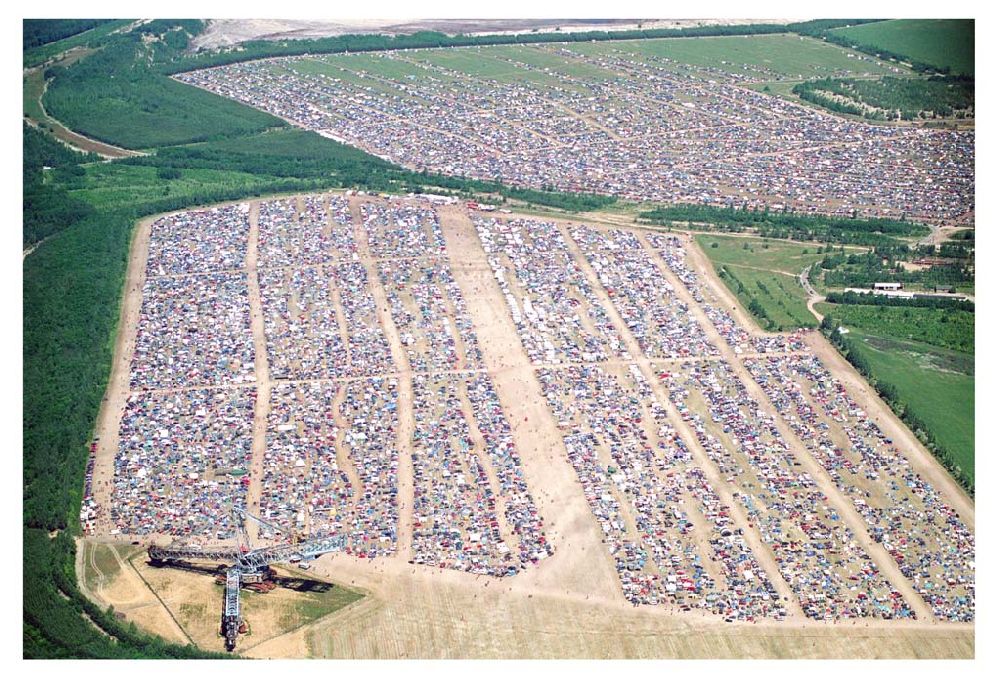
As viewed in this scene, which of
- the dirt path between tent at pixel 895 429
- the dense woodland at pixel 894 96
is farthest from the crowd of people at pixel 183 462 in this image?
the dense woodland at pixel 894 96

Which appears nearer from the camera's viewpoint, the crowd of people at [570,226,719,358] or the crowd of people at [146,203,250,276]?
the crowd of people at [570,226,719,358]

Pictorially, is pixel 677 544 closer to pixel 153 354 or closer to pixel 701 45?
pixel 153 354

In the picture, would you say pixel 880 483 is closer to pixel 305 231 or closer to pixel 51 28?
pixel 305 231

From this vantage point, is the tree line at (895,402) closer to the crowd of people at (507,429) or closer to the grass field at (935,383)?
the grass field at (935,383)

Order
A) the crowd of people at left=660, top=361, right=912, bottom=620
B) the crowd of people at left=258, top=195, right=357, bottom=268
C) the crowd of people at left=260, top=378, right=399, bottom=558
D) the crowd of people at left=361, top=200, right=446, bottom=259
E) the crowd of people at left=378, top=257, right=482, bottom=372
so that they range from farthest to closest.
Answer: the crowd of people at left=361, top=200, right=446, bottom=259, the crowd of people at left=258, top=195, right=357, bottom=268, the crowd of people at left=378, top=257, right=482, bottom=372, the crowd of people at left=260, top=378, right=399, bottom=558, the crowd of people at left=660, top=361, right=912, bottom=620

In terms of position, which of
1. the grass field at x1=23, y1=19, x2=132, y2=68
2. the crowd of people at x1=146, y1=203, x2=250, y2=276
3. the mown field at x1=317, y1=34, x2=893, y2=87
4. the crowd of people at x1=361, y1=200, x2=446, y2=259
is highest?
the grass field at x1=23, y1=19, x2=132, y2=68

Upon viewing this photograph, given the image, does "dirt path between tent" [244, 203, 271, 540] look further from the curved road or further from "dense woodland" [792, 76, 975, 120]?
"dense woodland" [792, 76, 975, 120]

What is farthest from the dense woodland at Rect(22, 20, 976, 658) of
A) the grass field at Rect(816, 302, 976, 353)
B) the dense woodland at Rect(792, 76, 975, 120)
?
the grass field at Rect(816, 302, 976, 353)

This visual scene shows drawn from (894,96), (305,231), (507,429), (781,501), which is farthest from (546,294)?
(894,96)
